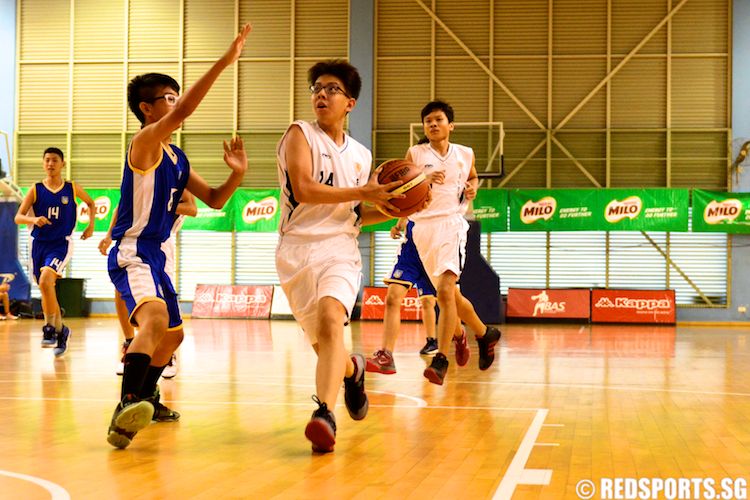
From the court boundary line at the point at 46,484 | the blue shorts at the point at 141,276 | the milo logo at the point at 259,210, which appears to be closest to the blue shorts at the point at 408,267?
the blue shorts at the point at 141,276

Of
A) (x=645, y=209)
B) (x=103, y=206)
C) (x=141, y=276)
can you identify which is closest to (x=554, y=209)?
(x=645, y=209)

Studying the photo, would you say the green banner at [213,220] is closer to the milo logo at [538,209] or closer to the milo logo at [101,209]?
the milo logo at [101,209]

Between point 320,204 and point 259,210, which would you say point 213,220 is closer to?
point 259,210

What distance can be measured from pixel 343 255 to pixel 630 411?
2283mm

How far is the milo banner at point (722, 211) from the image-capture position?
778 inches

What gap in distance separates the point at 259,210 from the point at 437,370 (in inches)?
586

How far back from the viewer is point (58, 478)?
3592 millimetres

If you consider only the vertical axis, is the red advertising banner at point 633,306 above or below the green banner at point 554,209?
below

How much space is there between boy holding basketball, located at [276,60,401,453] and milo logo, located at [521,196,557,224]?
15.8m

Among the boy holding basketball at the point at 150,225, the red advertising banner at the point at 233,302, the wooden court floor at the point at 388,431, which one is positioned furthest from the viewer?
the red advertising banner at the point at 233,302

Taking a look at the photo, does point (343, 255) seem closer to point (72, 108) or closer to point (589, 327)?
point (589, 327)

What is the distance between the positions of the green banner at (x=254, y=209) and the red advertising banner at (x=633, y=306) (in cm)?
719

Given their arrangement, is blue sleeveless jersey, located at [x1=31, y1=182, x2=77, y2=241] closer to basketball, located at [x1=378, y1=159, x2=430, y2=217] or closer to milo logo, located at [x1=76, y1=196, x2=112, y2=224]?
basketball, located at [x1=378, y1=159, x2=430, y2=217]

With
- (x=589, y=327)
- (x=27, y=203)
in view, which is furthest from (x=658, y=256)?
(x=27, y=203)
